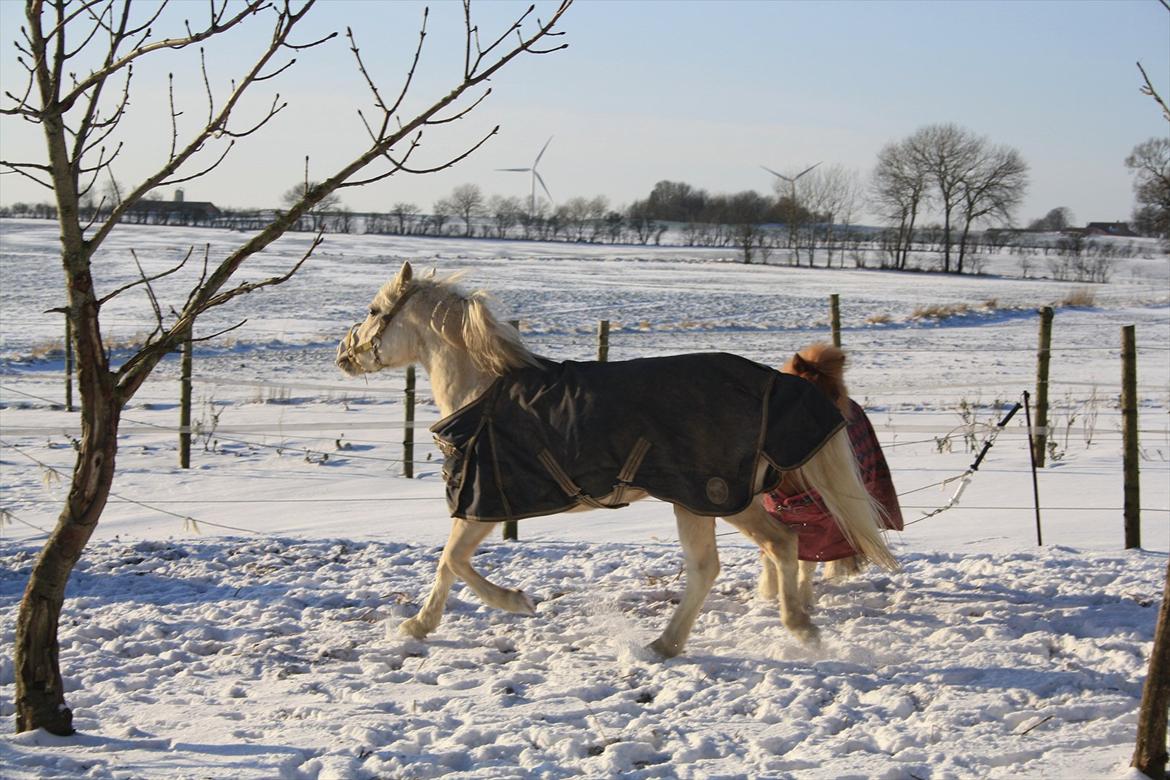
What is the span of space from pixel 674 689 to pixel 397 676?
1210 mm

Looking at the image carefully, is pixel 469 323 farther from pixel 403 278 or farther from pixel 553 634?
pixel 553 634

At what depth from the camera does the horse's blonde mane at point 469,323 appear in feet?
17.3

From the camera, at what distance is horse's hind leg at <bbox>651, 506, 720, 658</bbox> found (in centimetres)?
497

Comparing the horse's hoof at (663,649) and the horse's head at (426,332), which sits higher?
the horse's head at (426,332)

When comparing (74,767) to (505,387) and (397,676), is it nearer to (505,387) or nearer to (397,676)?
(397,676)

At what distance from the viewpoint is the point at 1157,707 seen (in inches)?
135

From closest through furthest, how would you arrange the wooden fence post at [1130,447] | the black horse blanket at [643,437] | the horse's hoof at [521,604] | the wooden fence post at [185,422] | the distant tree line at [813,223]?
the black horse blanket at [643,437]
the horse's hoof at [521,604]
the wooden fence post at [1130,447]
the wooden fence post at [185,422]
the distant tree line at [813,223]

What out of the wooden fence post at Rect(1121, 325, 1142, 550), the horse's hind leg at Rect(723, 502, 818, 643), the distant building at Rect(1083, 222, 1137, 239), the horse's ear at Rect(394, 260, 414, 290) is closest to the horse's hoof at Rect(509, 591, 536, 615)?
the horse's hind leg at Rect(723, 502, 818, 643)

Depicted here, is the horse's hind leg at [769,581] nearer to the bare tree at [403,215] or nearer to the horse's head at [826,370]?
the horse's head at [826,370]

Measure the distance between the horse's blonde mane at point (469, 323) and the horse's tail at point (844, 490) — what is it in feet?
4.74

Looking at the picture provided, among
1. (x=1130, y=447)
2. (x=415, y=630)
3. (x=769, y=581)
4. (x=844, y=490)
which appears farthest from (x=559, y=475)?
(x=1130, y=447)

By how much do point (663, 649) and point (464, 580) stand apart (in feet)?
3.31

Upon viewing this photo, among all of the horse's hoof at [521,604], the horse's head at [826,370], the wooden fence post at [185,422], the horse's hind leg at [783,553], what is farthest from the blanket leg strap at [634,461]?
the wooden fence post at [185,422]

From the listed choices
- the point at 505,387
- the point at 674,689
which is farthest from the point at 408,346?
the point at 674,689
